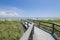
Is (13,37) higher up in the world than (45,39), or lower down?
lower down

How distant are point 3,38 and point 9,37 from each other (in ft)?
1.74

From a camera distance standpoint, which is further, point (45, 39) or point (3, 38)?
point (3, 38)

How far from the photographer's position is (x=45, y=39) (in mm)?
6324

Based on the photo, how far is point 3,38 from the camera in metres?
9.55

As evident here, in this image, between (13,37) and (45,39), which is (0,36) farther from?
(45,39)

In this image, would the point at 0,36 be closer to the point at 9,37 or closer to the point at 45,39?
the point at 9,37

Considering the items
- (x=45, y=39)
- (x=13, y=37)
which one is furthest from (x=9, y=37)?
(x=45, y=39)

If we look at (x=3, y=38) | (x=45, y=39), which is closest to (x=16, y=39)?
(x=3, y=38)

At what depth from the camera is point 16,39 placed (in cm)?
958

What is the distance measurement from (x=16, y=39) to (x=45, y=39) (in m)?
3.84

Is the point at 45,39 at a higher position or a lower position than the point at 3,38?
higher

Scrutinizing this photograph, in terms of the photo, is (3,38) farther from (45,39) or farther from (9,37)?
(45,39)

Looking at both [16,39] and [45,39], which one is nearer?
[45,39]

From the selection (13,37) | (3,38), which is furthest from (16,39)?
(3,38)
